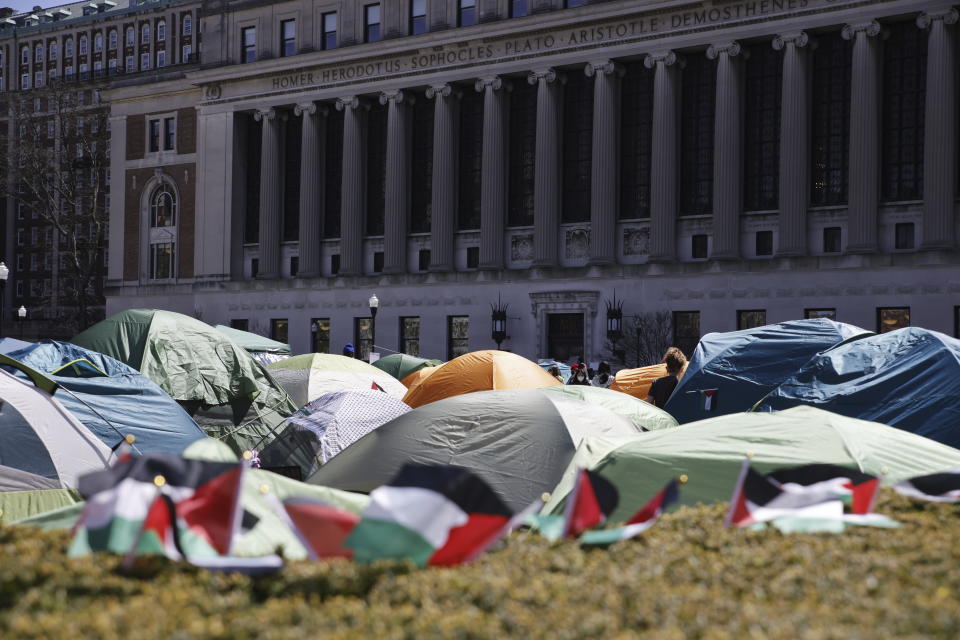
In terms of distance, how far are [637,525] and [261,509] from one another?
88.9 inches

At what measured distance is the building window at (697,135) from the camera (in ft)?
169

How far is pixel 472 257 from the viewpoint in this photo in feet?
189

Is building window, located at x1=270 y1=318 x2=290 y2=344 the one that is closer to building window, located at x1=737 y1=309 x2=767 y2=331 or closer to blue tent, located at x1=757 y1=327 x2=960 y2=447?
building window, located at x1=737 y1=309 x2=767 y2=331

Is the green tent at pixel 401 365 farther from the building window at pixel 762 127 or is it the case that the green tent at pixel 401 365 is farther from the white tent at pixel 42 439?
the building window at pixel 762 127

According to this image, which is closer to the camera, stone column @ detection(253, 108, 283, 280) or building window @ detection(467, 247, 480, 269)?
building window @ detection(467, 247, 480, 269)

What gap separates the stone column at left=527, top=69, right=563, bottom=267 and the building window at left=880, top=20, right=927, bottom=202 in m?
14.7

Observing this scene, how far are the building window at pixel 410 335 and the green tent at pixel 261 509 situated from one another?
5047 centimetres

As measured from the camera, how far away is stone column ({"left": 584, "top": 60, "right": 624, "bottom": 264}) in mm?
52406

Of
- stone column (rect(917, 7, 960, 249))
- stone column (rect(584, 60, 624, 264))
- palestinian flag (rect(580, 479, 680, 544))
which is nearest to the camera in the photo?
palestinian flag (rect(580, 479, 680, 544))

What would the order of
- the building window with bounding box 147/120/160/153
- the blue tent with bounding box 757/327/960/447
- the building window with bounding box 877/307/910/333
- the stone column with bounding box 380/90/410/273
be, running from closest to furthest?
1. the blue tent with bounding box 757/327/960/447
2. the building window with bounding box 877/307/910/333
3. the stone column with bounding box 380/90/410/273
4. the building window with bounding box 147/120/160/153

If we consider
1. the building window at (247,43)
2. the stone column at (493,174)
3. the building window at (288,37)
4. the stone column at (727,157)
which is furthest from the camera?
the building window at (247,43)

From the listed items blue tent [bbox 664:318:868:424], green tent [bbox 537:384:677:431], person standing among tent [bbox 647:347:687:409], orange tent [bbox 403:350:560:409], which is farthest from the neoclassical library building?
green tent [bbox 537:384:677:431]

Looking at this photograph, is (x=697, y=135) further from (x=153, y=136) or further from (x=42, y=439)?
(x=42, y=439)

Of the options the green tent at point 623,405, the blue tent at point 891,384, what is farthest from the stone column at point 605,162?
the green tent at point 623,405
